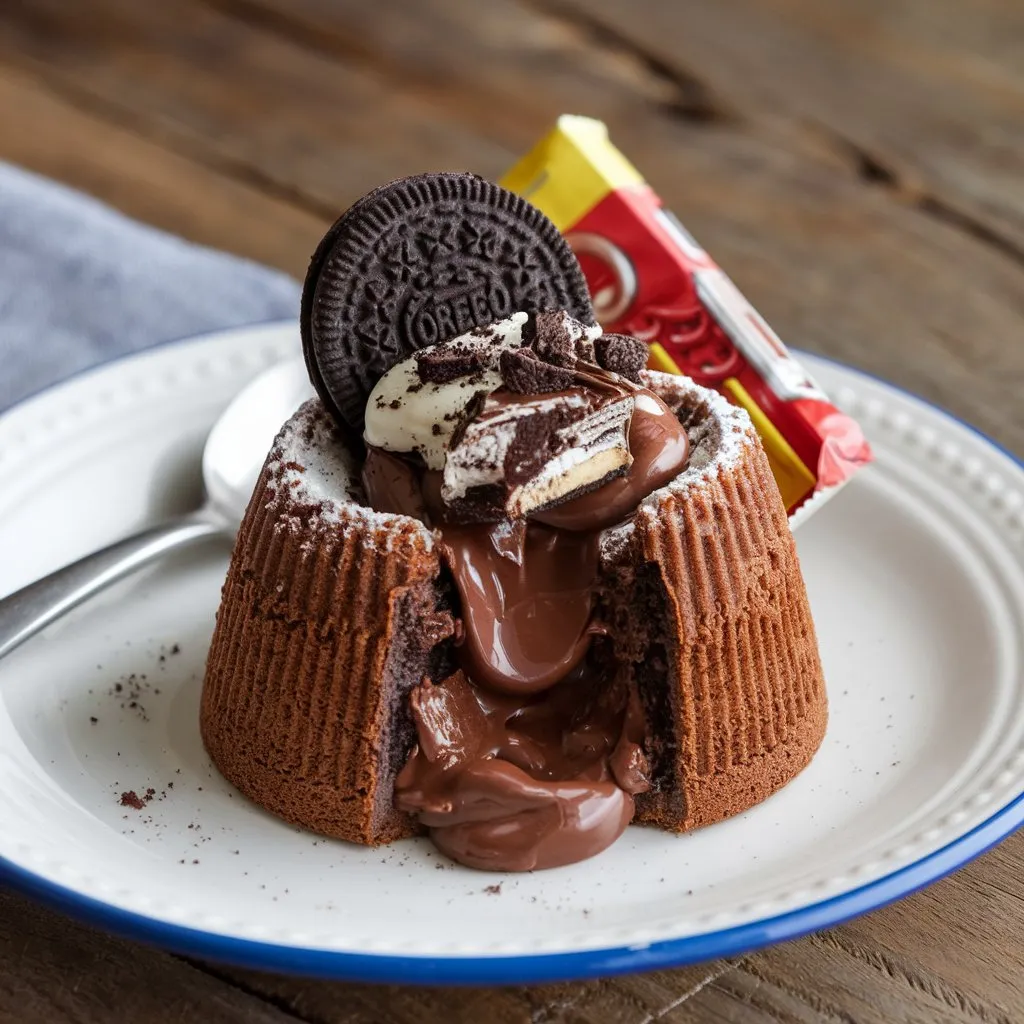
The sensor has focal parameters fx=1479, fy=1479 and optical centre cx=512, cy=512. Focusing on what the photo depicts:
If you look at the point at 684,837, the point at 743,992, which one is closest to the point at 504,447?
the point at 684,837

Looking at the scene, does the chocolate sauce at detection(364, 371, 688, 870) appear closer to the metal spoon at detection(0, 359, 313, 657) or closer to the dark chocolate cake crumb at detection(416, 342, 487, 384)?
the dark chocolate cake crumb at detection(416, 342, 487, 384)

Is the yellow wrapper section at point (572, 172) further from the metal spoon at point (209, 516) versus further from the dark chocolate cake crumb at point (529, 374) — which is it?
the dark chocolate cake crumb at point (529, 374)

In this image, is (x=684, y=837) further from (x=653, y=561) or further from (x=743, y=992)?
Result: (x=653, y=561)

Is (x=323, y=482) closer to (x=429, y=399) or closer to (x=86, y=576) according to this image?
(x=429, y=399)

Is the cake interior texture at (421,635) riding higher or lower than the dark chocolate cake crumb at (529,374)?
lower

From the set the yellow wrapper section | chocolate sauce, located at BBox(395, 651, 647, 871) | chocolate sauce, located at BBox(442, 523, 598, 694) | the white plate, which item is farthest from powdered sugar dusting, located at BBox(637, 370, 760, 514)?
the yellow wrapper section

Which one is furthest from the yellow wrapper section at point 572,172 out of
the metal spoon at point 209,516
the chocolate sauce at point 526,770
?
the chocolate sauce at point 526,770
